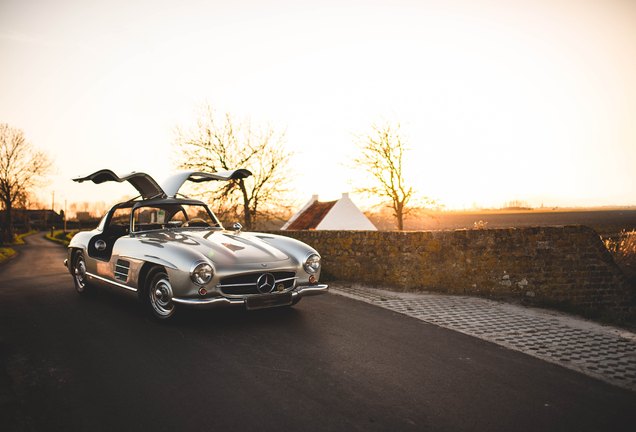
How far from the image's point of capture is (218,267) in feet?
14.4

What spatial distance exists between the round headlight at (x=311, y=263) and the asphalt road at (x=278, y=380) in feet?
2.20

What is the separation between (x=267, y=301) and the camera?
4559 mm

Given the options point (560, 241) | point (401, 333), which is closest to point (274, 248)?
point (401, 333)

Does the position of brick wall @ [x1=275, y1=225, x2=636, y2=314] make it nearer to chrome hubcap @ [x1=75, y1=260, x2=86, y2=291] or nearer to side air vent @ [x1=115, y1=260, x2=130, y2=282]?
side air vent @ [x1=115, y1=260, x2=130, y2=282]

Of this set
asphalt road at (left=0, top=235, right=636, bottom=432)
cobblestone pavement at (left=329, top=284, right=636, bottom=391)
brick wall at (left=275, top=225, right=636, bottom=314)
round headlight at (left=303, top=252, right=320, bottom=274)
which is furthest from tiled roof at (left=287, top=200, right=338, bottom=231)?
asphalt road at (left=0, top=235, right=636, bottom=432)

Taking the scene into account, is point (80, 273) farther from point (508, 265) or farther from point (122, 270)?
point (508, 265)

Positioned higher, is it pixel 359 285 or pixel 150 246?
→ pixel 150 246

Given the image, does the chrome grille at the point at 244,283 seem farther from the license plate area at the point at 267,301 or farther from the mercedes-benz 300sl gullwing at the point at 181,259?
the license plate area at the point at 267,301

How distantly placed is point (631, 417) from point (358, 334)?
2550 millimetres

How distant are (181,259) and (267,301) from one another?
111 cm

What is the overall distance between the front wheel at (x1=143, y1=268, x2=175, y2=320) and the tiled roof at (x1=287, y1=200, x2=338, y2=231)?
851 inches

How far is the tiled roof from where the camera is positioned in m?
27.4

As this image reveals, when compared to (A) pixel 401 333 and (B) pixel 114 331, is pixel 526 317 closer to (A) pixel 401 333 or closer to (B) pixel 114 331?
(A) pixel 401 333

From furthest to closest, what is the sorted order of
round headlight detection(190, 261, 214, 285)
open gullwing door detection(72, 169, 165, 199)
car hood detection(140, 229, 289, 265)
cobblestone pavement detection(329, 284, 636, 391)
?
open gullwing door detection(72, 169, 165, 199)
car hood detection(140, 229, 289, 265)
round headlight detection(190, 261, 214, 285)
cobblestone pavement detection(329, 284, 636, 391)
